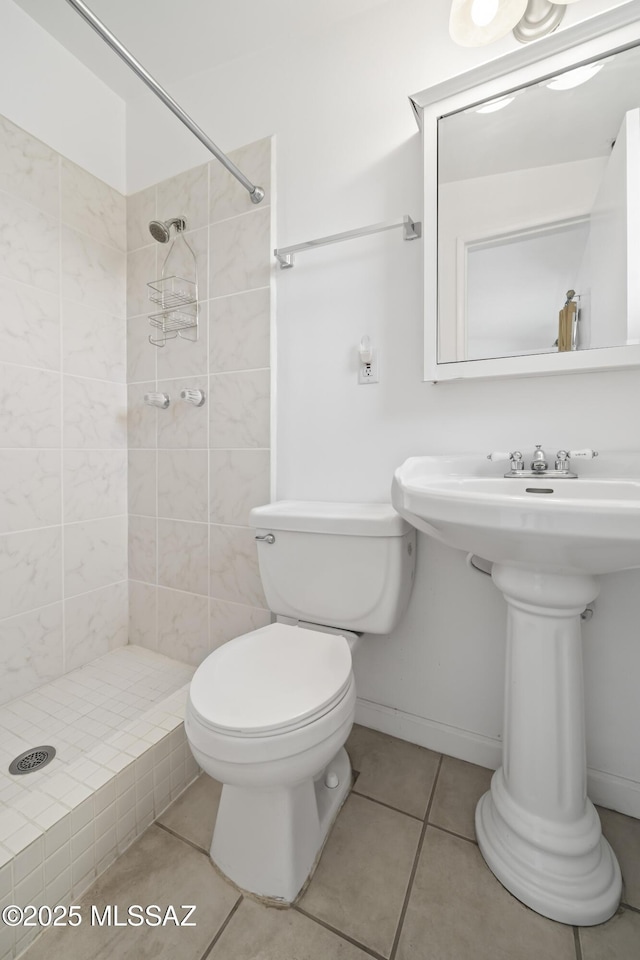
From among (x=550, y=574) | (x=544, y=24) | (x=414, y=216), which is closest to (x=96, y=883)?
(x=550, y=574)

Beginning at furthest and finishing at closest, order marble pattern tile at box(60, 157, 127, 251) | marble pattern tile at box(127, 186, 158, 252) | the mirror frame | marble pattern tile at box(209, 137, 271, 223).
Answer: marble pattern tile at box(127, 186, 158, 252) < marble pattern tile at box(60, 157, 127, 251) < marble pattern tile at box(209, 137, 271, 223) < the mirror frame

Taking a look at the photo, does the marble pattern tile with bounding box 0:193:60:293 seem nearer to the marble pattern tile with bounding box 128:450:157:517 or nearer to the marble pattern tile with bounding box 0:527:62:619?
the marble pattern tile with bounding box 128:450:157:517

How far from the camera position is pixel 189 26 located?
136 centimetres

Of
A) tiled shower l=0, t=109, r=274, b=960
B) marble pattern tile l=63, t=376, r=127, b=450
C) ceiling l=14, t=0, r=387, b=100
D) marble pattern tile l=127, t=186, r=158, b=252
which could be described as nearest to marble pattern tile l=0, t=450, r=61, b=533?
tiled shower l=0, t=109, r=274, b=960

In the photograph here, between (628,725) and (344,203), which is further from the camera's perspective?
(344,203)

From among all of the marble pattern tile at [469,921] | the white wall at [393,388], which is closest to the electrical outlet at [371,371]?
the white wall at [393,388]

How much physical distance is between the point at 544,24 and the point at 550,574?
1349 millimetres

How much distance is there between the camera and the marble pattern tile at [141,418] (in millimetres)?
1682

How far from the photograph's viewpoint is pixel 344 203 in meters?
1.30

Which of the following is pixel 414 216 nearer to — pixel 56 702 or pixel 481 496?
pixel 481 496

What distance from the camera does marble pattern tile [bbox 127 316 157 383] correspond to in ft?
5.50

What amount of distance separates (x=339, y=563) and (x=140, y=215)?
1638 millimetres

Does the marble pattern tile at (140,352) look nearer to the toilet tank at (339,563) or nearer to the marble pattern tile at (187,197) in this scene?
the marble pattern tile at (187,197)

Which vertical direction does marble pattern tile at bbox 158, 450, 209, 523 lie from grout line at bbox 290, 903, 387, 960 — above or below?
above
